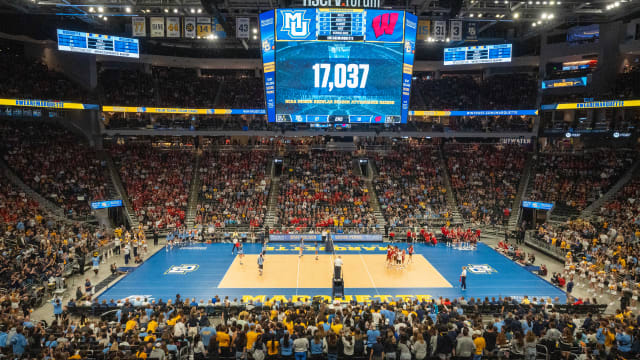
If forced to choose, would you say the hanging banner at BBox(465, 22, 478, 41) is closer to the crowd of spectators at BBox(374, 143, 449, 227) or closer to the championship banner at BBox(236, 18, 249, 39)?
the championship banner at BBox(236, 18, 249, 39)

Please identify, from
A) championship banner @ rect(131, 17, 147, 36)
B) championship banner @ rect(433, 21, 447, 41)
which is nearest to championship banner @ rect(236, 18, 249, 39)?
championship banner @ rect(131, 17, 147, 36)

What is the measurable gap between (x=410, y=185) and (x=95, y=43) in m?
26.2

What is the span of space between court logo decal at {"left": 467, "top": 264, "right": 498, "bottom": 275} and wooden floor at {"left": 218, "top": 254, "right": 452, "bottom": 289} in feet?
7.25

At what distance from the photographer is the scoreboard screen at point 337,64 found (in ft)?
64.4

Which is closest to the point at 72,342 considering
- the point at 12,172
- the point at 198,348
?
the point at 198,348

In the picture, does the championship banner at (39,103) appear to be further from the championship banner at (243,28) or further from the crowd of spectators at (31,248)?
the championship banner at (243,28)

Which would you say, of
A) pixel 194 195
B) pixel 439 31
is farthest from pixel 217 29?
pixel 194 195

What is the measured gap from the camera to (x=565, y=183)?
30.7m

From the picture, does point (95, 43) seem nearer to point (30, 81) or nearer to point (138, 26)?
point (138, 26)

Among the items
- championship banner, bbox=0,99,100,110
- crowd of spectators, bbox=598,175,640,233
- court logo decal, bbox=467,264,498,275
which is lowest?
court logo decal, bbox=467,264,498,275

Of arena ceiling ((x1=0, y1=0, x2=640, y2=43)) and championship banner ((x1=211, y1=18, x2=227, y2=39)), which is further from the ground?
arena ceiling ((x1=0, y1=0, x2=640, y2=43))

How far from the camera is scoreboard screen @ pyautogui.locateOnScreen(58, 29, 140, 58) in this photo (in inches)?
943

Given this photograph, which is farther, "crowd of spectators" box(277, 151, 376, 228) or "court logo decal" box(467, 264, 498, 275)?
"crowd of spectators" box(277, 151, 376, 228)

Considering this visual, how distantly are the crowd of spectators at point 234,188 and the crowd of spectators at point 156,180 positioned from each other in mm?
1570
